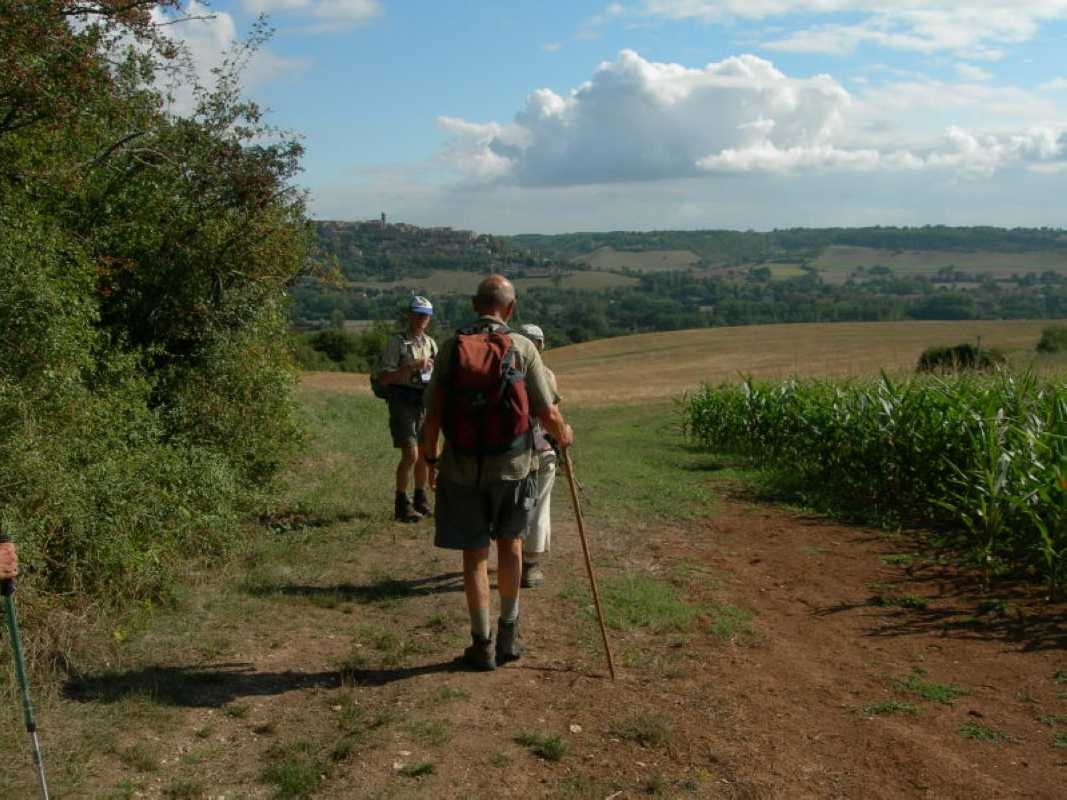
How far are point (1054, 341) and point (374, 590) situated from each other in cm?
3951

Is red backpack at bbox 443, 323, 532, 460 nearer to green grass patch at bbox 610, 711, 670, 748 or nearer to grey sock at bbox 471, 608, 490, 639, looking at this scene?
grey sock at bbox 471, 608, 490, 639

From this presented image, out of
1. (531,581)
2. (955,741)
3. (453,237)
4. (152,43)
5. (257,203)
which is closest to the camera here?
(955,741)

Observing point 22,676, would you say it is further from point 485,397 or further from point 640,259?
point 640,259

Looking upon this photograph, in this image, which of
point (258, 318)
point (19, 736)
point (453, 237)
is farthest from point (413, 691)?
point (453, 237)

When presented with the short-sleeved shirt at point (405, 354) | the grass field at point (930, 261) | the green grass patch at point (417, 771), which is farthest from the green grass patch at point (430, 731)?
the grass field at point (930, 261)

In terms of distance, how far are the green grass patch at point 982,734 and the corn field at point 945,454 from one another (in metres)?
2.66

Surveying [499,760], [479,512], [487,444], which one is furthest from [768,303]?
[499,760]

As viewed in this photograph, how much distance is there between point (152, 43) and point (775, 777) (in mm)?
8419

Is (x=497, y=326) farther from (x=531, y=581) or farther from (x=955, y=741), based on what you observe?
(x=955, y=741)

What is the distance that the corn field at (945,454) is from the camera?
7.67 meters

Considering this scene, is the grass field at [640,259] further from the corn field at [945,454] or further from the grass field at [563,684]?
the grass field at [563,684]

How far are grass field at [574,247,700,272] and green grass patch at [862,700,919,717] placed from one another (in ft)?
367

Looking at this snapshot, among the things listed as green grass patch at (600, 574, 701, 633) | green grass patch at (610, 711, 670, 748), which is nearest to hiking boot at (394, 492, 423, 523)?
green grass patch at (600, 574, 701, 633)

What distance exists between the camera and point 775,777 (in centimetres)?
406
